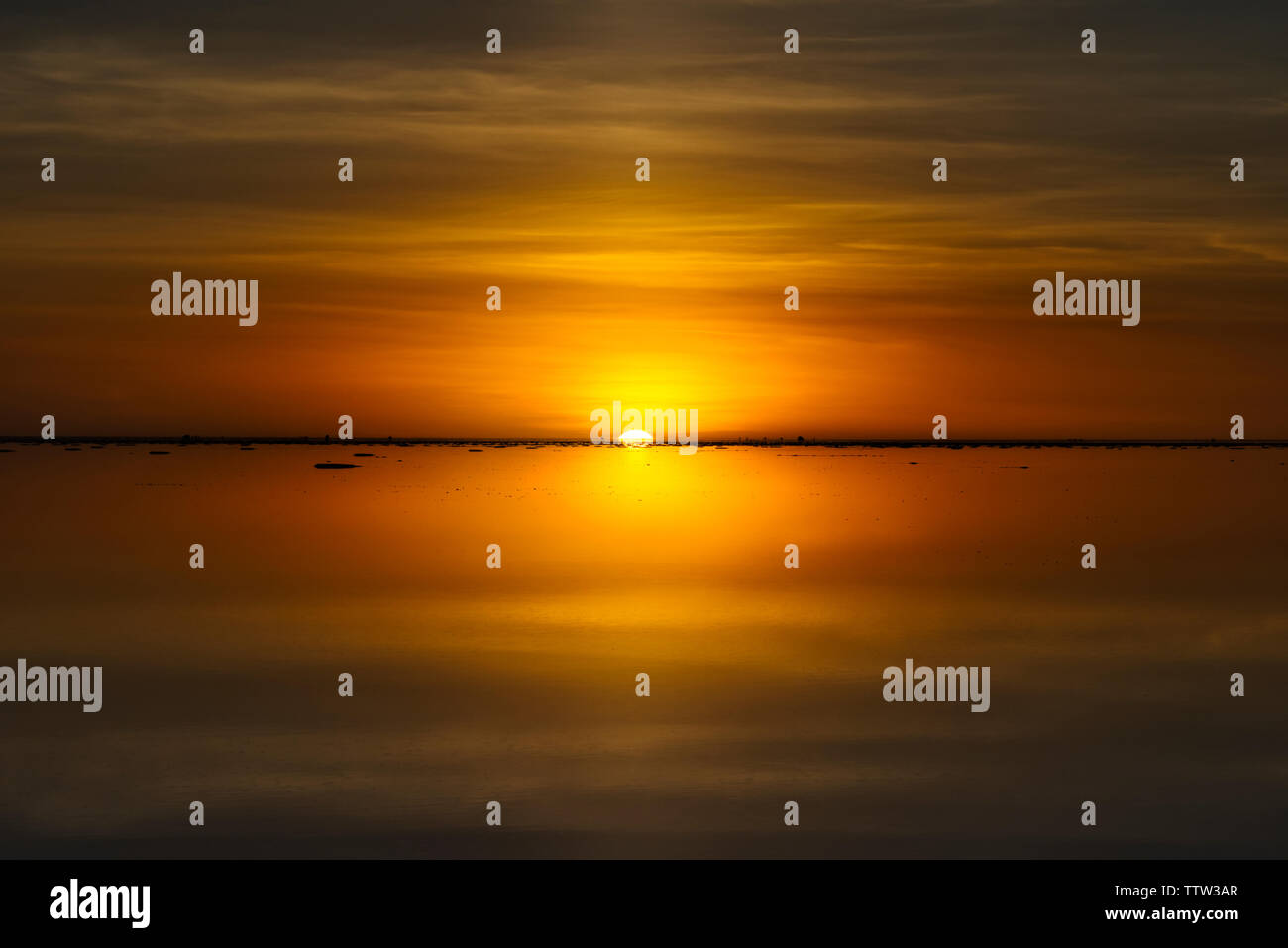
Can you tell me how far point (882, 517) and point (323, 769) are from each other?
31603 millimetres

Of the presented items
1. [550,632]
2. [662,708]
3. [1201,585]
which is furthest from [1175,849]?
[1201,585]

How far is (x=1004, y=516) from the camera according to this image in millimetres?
43031

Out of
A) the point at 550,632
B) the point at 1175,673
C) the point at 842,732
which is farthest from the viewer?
the point at 550,632

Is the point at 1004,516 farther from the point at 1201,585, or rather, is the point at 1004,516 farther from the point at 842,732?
the point at 842,732

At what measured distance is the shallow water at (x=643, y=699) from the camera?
11484 mm

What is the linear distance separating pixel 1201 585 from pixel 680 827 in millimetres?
18121

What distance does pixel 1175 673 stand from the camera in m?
17.6

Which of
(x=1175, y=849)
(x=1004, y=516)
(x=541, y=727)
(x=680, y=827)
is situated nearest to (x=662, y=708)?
(x=541, y=727)

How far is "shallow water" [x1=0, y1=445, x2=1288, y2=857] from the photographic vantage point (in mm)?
11484

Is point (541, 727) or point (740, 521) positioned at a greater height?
point (740, 521)

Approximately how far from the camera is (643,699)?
1599 centimetres

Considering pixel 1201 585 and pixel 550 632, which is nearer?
pixel 550 632
